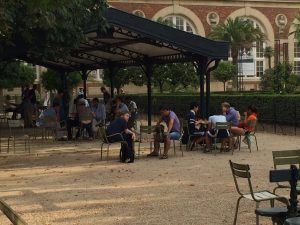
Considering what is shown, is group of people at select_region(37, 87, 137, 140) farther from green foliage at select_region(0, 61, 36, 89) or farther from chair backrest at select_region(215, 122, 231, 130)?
green foliage at select_region(0, 61, 36, 89)

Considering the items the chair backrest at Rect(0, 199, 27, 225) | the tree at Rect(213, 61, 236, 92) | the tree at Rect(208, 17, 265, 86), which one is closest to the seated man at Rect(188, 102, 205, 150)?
the chair backrest at Rect(0, 199, 27, 225)

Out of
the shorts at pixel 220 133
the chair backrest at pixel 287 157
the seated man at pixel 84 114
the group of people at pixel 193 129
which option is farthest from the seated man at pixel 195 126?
the chair backrest at pixel 287 157

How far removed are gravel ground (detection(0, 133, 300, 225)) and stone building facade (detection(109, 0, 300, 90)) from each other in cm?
3822

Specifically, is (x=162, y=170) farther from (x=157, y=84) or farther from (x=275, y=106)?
(x=157, y=84)

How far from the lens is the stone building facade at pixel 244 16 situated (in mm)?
52188

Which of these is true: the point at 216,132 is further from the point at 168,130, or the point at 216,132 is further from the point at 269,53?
the point at 269,53

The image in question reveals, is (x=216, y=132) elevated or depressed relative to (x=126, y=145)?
elevated

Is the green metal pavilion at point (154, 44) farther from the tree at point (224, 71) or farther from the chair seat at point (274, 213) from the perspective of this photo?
the tree at point (224, 71)

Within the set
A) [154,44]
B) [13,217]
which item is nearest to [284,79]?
[154,44]

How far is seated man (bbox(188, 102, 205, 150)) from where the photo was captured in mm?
14711

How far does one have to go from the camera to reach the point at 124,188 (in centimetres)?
980

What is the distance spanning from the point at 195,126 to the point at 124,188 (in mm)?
5493

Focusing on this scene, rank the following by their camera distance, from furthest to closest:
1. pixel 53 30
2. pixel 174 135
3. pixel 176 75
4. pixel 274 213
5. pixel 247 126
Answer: pixel 176 75 → pixel 53 30 → pixel 247 126 → pixel 174 135 → pixel 274 213

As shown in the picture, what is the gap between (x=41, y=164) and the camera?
13023 mm
